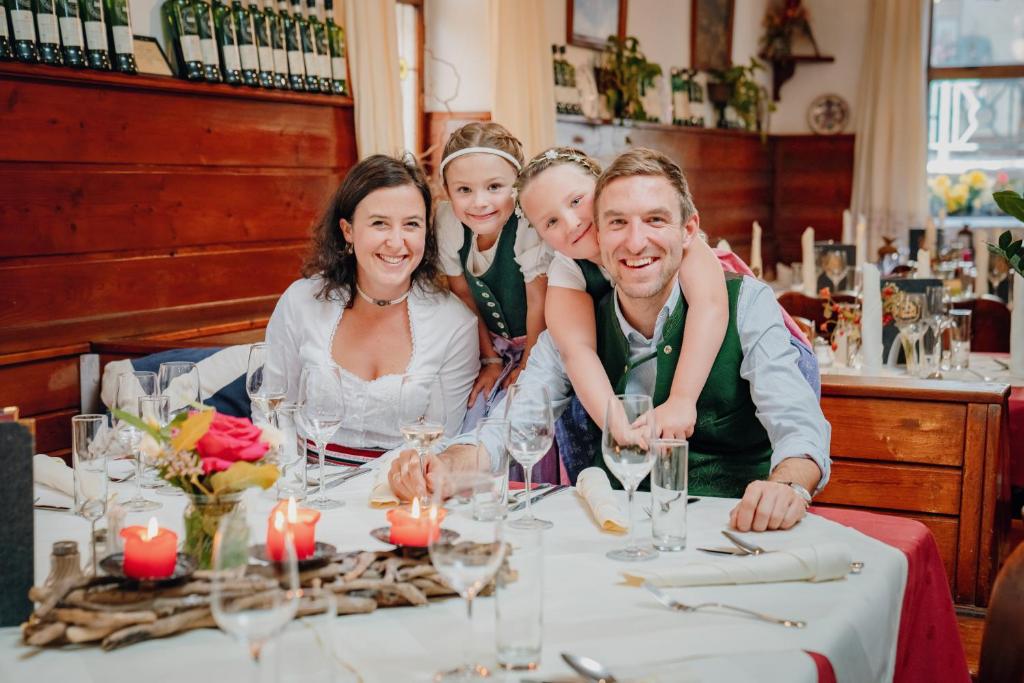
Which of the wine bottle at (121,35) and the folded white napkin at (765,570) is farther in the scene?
the wine bottle at (121,35)

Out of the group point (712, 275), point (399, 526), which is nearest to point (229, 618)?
point (399, 526)

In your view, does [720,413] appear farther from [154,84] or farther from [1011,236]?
[154,84]

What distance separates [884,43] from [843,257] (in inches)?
173

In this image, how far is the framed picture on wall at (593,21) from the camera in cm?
707

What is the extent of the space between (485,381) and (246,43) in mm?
2358

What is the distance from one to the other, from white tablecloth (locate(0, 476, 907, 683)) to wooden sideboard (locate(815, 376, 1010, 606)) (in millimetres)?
1625

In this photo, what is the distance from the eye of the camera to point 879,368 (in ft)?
12.4

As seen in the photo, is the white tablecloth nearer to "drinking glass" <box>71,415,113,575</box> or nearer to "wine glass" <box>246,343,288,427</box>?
"drinking glass" <box>71,415,113,575</box>

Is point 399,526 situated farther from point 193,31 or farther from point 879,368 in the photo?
point 193,31

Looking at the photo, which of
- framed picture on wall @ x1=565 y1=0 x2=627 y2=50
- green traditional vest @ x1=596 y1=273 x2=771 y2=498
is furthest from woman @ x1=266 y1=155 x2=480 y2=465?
framed picture on wall @ x1=565 y1=0 x2=627 y2=50

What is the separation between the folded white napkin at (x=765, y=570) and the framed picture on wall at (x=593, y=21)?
5.91 m

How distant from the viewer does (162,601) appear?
1371 mm

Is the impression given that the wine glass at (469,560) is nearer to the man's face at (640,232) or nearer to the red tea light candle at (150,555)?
the red tea light candle at (150,555)

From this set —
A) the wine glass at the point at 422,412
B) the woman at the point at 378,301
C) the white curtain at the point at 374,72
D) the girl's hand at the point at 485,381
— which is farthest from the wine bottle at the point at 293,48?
the wine glass at the point at 422,412
